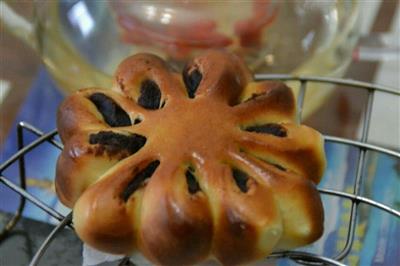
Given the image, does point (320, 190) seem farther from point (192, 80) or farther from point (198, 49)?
point (198, 49)

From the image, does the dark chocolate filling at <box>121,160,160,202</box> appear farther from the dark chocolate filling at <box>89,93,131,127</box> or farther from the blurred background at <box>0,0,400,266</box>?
the blurred background at <box>0,0,400,266</box>

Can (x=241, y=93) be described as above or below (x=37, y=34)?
below

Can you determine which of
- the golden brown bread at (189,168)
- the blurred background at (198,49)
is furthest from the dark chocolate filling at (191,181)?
the blurred background at (198,49)

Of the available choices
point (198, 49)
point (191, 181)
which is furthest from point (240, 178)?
point (198, 49)

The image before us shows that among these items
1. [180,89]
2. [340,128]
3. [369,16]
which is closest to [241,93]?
[180,89]

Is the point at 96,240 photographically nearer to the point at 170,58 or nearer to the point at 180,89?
the point at 180,89

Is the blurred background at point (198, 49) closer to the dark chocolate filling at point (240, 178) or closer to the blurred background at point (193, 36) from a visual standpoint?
the blurred background at point (193, 36)
